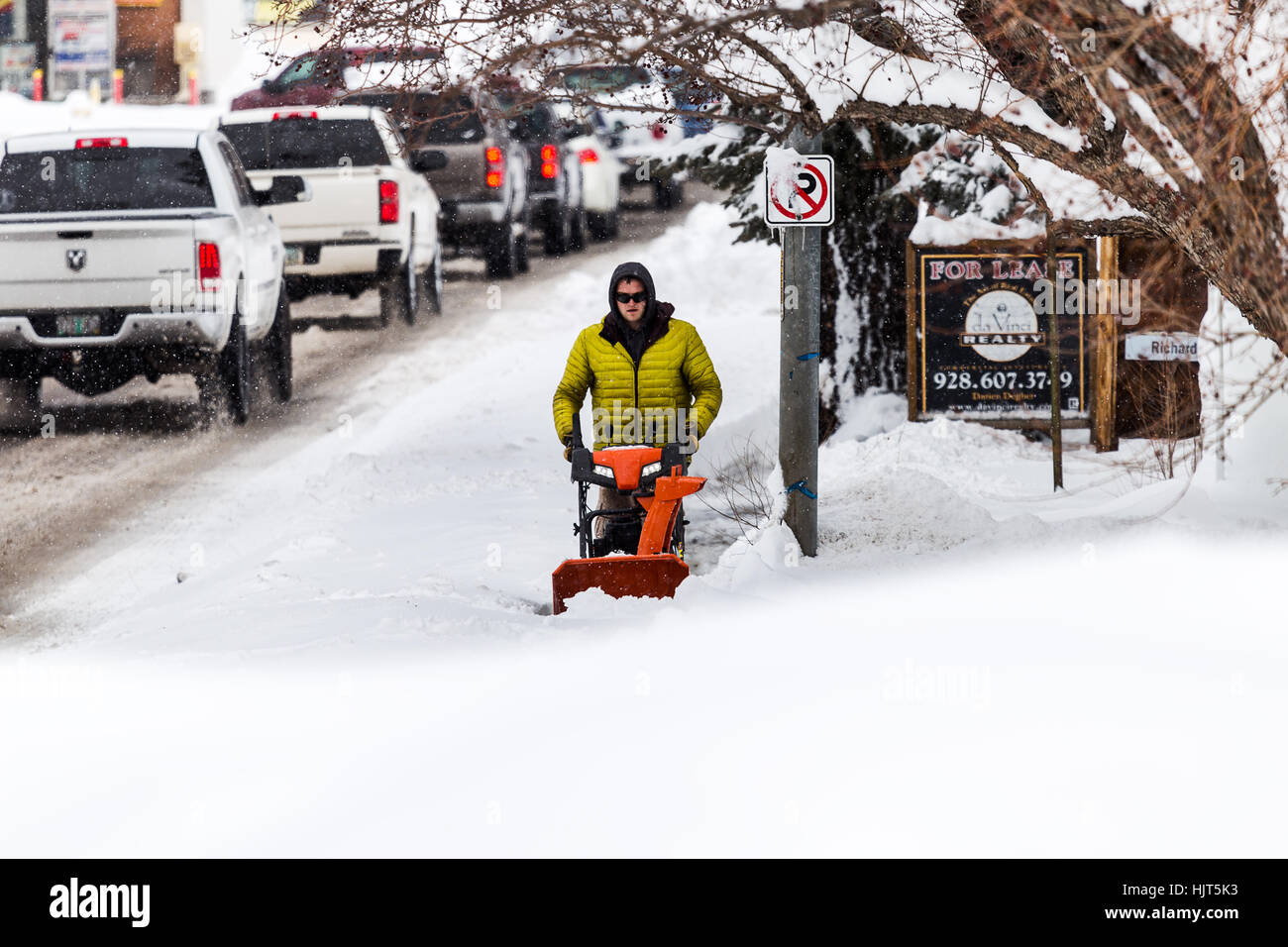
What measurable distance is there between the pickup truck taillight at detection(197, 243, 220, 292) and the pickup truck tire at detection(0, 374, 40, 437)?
201 centimetres

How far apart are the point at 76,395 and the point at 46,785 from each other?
9.92 meters

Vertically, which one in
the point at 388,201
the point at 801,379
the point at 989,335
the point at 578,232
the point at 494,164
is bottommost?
the point at 801,379

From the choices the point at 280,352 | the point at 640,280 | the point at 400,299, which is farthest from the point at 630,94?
the point at 400,299

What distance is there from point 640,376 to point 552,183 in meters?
14.9

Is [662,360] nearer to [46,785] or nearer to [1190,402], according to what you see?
[46,785]

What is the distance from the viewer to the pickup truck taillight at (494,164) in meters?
19.1

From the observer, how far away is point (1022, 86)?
7547 mm

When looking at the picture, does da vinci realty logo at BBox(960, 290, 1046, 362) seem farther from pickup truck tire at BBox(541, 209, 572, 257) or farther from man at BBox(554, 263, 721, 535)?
pickup truck tire at BBox(541, 209, 572, 257)

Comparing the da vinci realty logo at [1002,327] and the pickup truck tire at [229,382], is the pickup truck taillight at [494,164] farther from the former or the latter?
the da vinci realty logo at [1002,327]

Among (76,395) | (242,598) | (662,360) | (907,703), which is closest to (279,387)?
(76,395)

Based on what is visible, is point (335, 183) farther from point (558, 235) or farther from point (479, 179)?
point (558, 235)

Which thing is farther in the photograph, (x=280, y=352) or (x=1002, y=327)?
(x=280, y=352)

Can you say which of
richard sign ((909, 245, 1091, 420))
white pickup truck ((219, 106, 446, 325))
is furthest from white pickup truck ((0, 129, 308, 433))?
richard sign ((909, 245, 1091, 420))

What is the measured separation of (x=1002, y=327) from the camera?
12.0m
